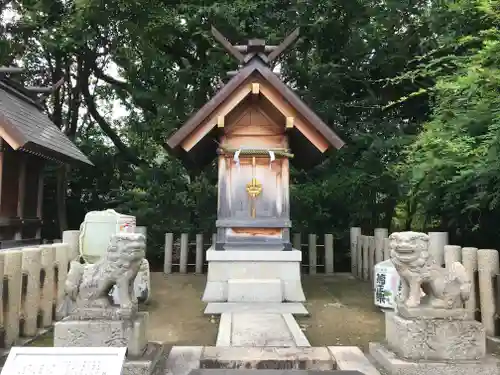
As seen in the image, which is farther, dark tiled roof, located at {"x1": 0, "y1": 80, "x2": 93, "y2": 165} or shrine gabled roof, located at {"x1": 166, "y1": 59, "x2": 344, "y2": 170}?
→ dark tiled roof, located at {"x1": 0, "y1": 80, "x2": 93, "y2": 165}

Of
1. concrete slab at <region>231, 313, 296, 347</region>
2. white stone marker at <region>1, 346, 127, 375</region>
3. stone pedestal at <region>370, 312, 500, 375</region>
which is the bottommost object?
concrete slab at <region>231, 313, 296, 347</region>

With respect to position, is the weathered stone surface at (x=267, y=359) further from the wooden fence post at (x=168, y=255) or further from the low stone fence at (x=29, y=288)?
the wooden fence post at (x=168, y=255)

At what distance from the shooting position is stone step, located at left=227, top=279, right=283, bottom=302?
7328 mm

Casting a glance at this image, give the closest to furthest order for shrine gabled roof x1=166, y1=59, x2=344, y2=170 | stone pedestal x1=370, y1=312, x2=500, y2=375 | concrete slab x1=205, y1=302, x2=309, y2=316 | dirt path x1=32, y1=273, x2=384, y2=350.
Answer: stone pedestal x1=370, y1=312, x2=500, y2=375, dirt path x1=32, y1=273, x2=384, y2=350, concrete slab x1=205, y1=302, x2=309, y2=316, shrine gabled roof x1=166, y1=59, x2=344, y2=170

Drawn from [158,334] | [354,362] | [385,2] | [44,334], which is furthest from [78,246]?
[385,2]

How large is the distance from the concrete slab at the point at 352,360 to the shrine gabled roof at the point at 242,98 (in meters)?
4.09

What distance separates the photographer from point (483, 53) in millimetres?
5543

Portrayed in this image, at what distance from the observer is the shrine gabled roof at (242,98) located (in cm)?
753

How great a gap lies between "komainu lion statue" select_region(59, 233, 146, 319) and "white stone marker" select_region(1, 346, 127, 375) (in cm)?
112

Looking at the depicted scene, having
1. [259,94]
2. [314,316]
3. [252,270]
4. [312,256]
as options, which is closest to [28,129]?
[259,94]

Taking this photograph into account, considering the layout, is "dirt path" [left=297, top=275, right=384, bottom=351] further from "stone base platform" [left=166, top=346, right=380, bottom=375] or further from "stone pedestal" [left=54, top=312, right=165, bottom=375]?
"stone pedestal" [left=54, top=312, right=165, bottom=375]

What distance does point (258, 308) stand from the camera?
6.80m

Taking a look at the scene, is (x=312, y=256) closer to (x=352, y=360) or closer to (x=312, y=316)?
(x=312, y=316)

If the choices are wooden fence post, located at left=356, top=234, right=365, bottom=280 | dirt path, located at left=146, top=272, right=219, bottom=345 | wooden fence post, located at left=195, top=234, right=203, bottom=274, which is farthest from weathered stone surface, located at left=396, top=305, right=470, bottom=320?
wooden fence post, located at left=195, top=234, right=203, bottom=274
